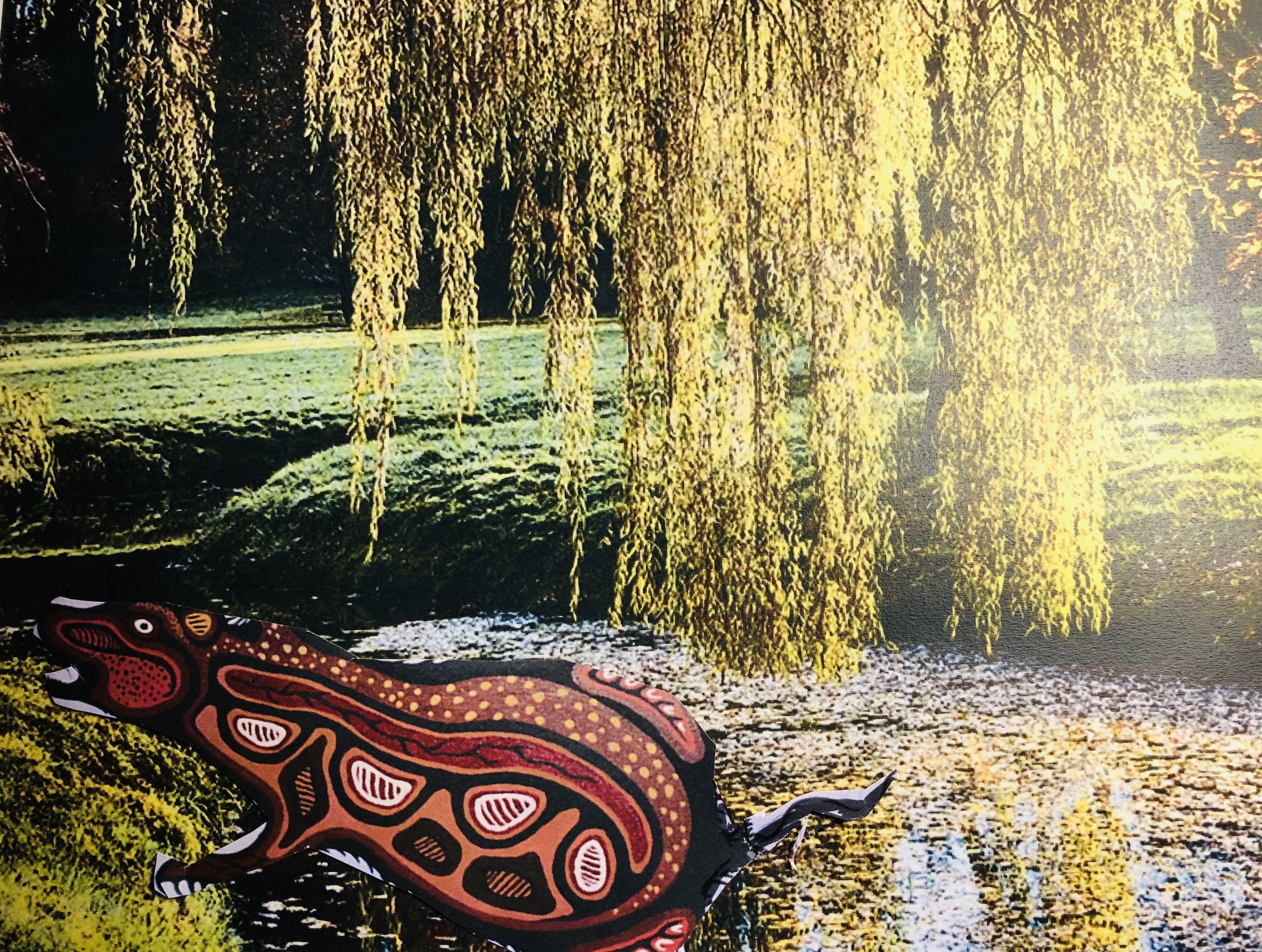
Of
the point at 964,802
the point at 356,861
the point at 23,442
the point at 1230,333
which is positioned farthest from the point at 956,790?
the point at 23,442

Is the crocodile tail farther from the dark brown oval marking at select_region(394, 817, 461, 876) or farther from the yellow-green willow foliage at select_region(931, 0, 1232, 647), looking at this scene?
the dark brown oval marking at select_region(394, 817, 461, 876)

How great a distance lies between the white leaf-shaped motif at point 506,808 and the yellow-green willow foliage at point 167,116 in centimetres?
112

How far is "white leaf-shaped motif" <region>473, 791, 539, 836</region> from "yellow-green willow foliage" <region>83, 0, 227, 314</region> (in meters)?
1.12

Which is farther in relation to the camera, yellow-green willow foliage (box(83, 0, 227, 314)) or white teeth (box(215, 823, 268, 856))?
yellow-green willow foliage (box(83, 0, 227, 314))

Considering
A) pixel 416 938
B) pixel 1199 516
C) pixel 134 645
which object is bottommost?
pixel 416 938

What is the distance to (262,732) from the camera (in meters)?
1.79

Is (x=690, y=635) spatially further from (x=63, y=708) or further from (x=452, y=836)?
(x=63, y=708)

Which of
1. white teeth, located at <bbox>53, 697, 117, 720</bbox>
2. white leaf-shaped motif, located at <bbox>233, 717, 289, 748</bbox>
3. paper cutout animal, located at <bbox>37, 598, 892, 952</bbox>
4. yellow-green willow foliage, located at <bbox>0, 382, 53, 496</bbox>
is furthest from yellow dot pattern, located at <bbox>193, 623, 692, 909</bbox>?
yellow-green willow foliage, located at <bbox>0, 382, 53, 496</bbox>

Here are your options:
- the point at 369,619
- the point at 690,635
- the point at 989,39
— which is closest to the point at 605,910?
the point at 690,635

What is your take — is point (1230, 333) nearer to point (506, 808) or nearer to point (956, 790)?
point (956, 790)

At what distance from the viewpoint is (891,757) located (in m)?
1.82

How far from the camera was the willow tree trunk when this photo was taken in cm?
182

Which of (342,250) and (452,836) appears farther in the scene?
(342,250)

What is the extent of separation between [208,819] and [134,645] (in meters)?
0.36
